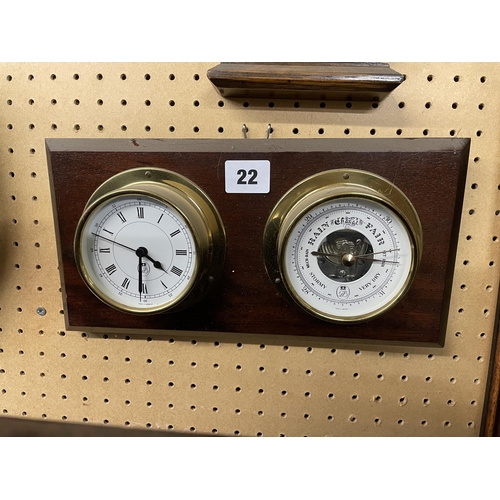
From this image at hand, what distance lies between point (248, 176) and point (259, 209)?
0.17ft

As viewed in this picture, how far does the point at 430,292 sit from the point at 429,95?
30 centimetres

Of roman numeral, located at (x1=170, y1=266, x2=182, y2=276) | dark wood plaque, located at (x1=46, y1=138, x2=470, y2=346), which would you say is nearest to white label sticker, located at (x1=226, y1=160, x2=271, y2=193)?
dark wood plaque, located at (x1=46, y1=138, x2=470, y2=346)

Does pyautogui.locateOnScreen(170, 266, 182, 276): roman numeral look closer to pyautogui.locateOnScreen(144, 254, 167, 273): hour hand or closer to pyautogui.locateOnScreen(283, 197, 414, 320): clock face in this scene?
pyautogui.locateOnScreen(144, 254, 167, 273): hour hand

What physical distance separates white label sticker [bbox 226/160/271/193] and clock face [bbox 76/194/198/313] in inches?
3.8

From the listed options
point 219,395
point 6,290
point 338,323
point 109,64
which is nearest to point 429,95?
point 338,323

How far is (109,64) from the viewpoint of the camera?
58cm

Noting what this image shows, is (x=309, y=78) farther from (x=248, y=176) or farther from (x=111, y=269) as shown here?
(x=111, y=269)

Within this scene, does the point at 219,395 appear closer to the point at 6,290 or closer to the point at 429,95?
the point at 6,290

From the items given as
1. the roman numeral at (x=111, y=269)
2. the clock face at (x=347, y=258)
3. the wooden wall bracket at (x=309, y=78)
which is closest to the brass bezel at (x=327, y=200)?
the clock face at (x=347, y=258)

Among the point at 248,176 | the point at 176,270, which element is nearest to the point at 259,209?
the point at 248,176

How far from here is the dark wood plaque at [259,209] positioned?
539mm

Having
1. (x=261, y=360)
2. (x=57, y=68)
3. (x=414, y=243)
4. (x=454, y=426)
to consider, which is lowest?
(x=454, y=426)

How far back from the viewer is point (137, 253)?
560mm

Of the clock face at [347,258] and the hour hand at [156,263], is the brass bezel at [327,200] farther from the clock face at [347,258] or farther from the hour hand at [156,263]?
the hour hand at [156,263]
